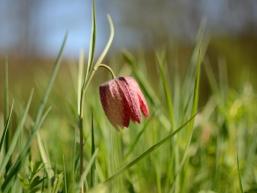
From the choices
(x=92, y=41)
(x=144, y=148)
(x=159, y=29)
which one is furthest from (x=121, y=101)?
(x=159, y=29)

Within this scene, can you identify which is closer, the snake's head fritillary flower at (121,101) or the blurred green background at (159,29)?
the snake's head fritillary flower at (121,101)

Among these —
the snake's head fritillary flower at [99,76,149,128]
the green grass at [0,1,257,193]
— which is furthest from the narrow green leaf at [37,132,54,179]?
the snake's head fritillary flower at [99,76,149,128]

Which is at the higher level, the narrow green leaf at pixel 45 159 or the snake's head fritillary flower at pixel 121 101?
the snake's head fritillary flower at pixel 121 101

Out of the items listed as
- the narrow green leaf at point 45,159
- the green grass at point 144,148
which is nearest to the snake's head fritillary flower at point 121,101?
the green grass at point 144,148

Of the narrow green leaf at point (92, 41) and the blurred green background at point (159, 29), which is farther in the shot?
the blurred green background at point (159, 29)

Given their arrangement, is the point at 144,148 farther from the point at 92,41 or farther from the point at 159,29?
the point at 159,29

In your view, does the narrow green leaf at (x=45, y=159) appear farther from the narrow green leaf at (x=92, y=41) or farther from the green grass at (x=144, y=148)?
the narrow green leaf at (x=92, y=41)

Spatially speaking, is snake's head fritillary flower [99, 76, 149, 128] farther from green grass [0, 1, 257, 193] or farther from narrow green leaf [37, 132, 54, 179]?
narrow green leaf [37, 132, 54, 179]

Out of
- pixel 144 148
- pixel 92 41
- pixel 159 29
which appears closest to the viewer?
pixel 92 41

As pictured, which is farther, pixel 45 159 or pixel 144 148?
pixel 144 148
